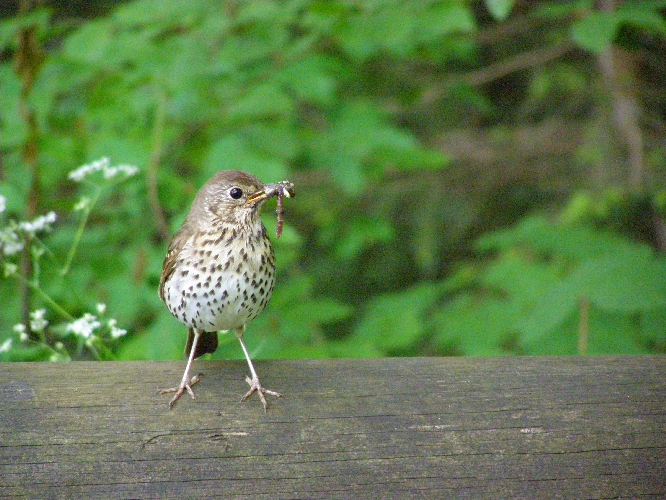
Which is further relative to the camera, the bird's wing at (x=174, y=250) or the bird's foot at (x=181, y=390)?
the bird's wing at (x=174, y=250)

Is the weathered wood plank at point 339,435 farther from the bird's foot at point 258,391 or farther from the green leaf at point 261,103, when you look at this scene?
the green leaf at point 261,103

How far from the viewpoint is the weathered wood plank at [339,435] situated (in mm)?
1879

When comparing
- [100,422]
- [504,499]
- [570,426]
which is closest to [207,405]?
[100,422]

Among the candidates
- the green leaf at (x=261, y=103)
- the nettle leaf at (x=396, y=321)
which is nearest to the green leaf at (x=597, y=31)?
the green leaf at (x=261, y=103)

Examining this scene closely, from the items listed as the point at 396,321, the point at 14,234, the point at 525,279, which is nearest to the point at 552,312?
the point at 525,279

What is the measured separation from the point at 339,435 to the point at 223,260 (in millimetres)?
725

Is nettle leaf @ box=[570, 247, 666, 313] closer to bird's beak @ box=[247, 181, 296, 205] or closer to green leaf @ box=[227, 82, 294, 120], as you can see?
bird's beak @ box=[247, 181, 296, 205]

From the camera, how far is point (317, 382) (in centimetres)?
219

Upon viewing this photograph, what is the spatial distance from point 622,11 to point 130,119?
6.74 ft

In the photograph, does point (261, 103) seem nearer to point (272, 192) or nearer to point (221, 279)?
point (272, 192)

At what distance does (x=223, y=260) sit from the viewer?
2.50 metres

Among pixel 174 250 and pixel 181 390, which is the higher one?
pixel 174 250

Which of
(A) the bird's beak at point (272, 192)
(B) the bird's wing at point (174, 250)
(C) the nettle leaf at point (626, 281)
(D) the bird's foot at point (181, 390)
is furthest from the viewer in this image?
(C) the nettle leaf at point (626, 281)

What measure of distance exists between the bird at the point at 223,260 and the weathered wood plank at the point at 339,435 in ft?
0.99
